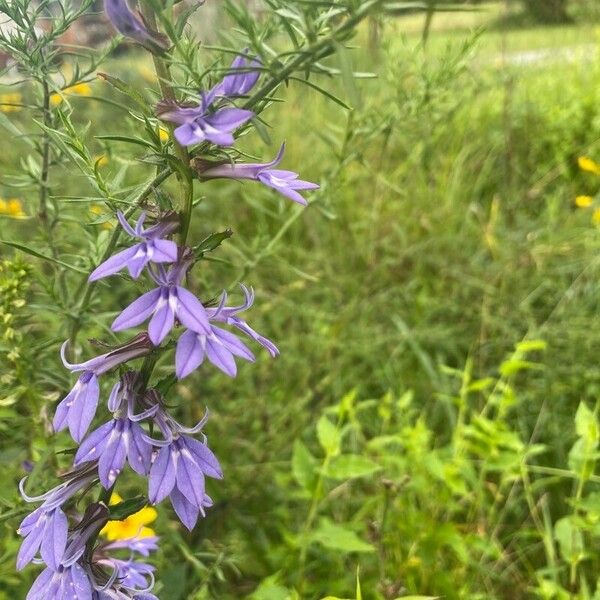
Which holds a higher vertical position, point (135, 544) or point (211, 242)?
point (211, 242)

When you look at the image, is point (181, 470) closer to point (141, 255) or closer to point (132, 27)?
point (141, 255)

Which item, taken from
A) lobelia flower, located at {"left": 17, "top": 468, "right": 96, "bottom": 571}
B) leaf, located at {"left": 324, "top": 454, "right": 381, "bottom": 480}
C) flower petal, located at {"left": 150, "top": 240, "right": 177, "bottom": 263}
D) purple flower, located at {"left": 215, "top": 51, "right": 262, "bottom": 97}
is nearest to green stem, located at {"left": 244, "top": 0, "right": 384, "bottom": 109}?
purple flower, located at {"left": 215, "top": 51, "right": 262, "bottom": 97}

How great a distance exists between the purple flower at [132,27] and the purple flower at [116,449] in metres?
0.30

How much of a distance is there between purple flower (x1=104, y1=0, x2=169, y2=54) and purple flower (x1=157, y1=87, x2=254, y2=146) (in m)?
0.04

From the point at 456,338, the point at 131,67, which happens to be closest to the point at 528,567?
the point at 456,338

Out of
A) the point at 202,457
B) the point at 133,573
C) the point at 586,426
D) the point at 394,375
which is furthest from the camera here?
the point at 394,375

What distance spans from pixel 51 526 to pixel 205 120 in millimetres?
377

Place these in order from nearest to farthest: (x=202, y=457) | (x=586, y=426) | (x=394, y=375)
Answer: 1. (x=202, y=457)
2. (x=586, y=426)
3. (x=394, y=375)

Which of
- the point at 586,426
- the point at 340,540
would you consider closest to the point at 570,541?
the point at 586,426

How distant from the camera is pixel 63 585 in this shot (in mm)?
628

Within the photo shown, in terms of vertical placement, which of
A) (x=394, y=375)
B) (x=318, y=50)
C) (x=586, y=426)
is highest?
(x=318, y=50)

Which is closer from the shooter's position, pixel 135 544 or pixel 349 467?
pixel 135 544

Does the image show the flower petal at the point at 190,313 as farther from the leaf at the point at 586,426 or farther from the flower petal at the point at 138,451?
the leaf at the point at 586,426

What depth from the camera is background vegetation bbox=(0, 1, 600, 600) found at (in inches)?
42.1
